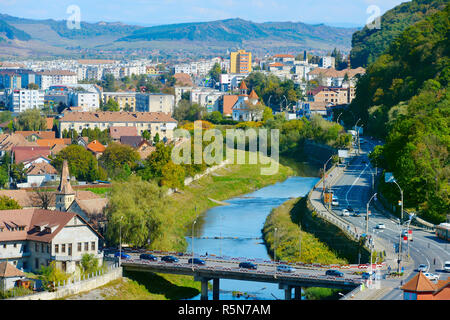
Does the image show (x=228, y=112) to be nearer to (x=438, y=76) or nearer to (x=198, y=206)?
(x=438, y=76)

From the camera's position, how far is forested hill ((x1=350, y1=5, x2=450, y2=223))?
4750 centimetres

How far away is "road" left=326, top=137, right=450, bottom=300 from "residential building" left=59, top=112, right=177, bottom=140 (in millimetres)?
30680

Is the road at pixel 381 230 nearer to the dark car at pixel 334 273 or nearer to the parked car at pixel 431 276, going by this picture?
the parked car at pixel 431 276

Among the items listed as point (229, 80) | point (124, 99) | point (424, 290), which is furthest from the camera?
point (229, 80)

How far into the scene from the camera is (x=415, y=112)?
63781 mm

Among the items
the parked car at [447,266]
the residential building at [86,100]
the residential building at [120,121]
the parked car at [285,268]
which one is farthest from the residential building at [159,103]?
the parked car at [447,266]

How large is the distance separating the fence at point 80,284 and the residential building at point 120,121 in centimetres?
5717

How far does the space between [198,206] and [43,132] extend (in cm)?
3553

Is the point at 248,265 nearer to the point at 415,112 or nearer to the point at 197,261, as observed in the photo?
the point at 197,261

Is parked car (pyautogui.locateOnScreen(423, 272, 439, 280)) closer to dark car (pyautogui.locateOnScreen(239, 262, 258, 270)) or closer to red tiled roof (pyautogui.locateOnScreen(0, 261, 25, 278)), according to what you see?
dark car (pyautogui.locateOnScreen(239, 262, 258, 270))

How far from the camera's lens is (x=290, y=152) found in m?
88.6

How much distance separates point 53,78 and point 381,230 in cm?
15775

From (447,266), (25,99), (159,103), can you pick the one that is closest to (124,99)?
(159,103)

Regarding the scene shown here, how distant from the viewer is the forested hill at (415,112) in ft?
156
